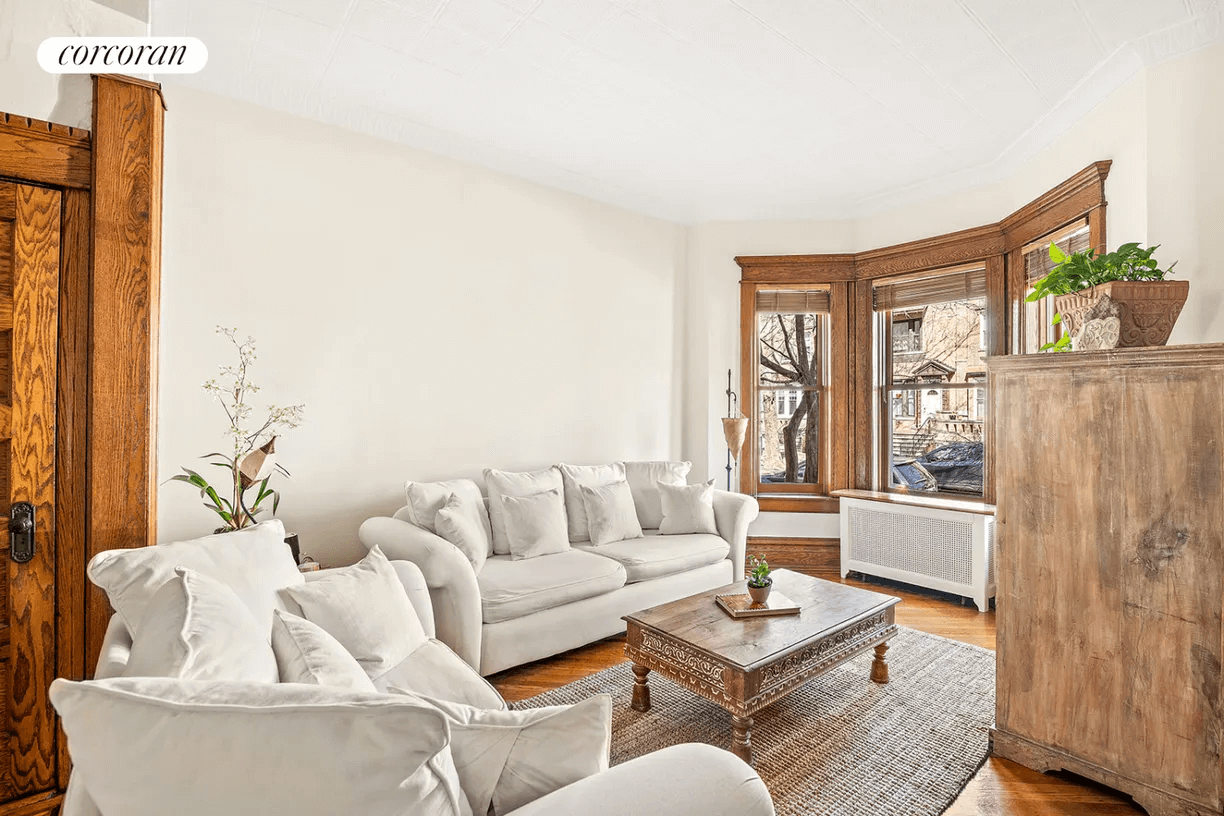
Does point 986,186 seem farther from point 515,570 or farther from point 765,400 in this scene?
point 515,570

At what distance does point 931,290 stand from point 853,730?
3526mm

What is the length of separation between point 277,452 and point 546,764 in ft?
9.00

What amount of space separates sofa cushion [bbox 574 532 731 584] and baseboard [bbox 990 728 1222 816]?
5.67 feet

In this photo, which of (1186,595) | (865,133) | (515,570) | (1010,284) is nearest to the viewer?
(1186,595)

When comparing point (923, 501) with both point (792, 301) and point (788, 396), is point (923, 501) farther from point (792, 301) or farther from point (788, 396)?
point (792, 301)

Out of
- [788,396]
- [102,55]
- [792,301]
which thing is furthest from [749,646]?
[792,301]

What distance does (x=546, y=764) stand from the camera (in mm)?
1049

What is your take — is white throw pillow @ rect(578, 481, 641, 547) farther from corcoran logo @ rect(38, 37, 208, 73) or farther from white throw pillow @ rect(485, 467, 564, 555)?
corcoran logo @ rect(38, 37, 208, 73)

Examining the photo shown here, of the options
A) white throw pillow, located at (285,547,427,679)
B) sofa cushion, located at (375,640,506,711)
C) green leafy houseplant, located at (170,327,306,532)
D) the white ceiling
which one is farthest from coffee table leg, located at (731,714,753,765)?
the white ceiling

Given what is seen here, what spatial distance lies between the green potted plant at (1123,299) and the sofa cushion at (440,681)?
2380 millimetres

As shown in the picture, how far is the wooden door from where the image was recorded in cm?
196

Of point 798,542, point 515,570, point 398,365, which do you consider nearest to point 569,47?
point 398,365

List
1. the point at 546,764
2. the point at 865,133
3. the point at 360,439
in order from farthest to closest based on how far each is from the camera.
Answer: the point at 865,133 → the point at 360,439 → the point at 546,764

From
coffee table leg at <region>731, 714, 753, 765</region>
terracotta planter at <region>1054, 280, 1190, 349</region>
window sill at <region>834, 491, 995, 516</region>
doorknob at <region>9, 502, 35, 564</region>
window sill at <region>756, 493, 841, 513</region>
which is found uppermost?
terracotta planter at <region>1054, 280, 1190, 349</region>
